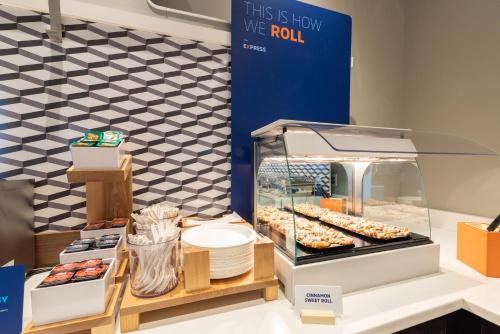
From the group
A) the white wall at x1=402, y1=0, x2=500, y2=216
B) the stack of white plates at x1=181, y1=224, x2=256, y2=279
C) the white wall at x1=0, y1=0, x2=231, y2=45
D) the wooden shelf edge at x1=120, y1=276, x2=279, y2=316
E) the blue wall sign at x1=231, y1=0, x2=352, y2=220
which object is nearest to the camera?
the wooden shelf edge at x1=120, y1=276, x2=279, y2=316

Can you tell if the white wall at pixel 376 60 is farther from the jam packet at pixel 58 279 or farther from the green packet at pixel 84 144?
the jam packet at pixel 58 279

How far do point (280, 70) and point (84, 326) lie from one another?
5.74ft

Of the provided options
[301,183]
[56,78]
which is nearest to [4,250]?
[56,78]

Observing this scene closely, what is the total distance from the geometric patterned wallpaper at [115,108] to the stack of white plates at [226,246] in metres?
0.50

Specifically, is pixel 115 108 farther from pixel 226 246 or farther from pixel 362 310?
pixel 362 310

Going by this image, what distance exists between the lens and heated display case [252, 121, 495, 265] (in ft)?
3.47

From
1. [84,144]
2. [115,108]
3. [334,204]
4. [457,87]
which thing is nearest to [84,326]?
[84,144]

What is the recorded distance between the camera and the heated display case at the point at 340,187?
3.47ft

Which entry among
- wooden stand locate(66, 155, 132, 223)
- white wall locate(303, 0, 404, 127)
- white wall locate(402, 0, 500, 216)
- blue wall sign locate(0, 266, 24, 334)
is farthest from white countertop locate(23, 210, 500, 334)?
white wall locate(303, 0, 404, 127)

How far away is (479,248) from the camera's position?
3.95 feet

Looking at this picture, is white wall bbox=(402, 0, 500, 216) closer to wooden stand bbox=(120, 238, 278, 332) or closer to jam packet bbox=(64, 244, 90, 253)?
wooden stand bbox=(120, 238, 278, 332)

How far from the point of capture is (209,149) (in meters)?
1.60

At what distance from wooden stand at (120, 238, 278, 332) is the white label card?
12 cm

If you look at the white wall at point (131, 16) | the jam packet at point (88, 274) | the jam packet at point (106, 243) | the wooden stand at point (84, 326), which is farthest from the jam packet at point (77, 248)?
the white wall at point (131, 16)
